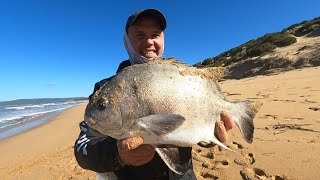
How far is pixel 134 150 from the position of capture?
2225mm

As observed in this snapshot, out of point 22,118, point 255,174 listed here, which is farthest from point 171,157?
point 22,118

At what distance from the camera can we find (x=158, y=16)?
305cm

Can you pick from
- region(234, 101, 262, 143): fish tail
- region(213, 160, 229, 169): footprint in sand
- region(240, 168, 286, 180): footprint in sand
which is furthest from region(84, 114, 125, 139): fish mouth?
region(213, 160, 229, 169): footprint in sand

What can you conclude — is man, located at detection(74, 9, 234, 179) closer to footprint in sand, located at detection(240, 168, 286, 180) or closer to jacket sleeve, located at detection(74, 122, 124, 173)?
jacket sleeve, located at detection(74, 122, 124, 173)

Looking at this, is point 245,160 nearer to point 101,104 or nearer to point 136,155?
point 136,155

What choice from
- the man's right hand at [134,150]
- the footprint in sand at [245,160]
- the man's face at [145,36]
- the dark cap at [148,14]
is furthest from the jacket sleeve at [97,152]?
the footprint in sand at [245,160]

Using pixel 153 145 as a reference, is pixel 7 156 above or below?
below

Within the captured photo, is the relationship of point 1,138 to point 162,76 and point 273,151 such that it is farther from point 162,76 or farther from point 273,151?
point 162,76

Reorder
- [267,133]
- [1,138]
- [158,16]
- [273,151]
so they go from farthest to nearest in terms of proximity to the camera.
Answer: [1,138] < [267,133] < [273,151] < [158,16]

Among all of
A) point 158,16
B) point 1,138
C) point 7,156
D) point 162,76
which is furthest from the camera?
point 1,138

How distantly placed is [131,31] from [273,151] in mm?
2901

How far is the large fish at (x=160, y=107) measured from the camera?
2064 millimetres

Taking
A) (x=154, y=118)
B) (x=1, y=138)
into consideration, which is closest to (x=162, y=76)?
(x=154, y=118)

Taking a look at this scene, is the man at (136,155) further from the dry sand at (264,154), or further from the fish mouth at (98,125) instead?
the dry sand at (264,154)
